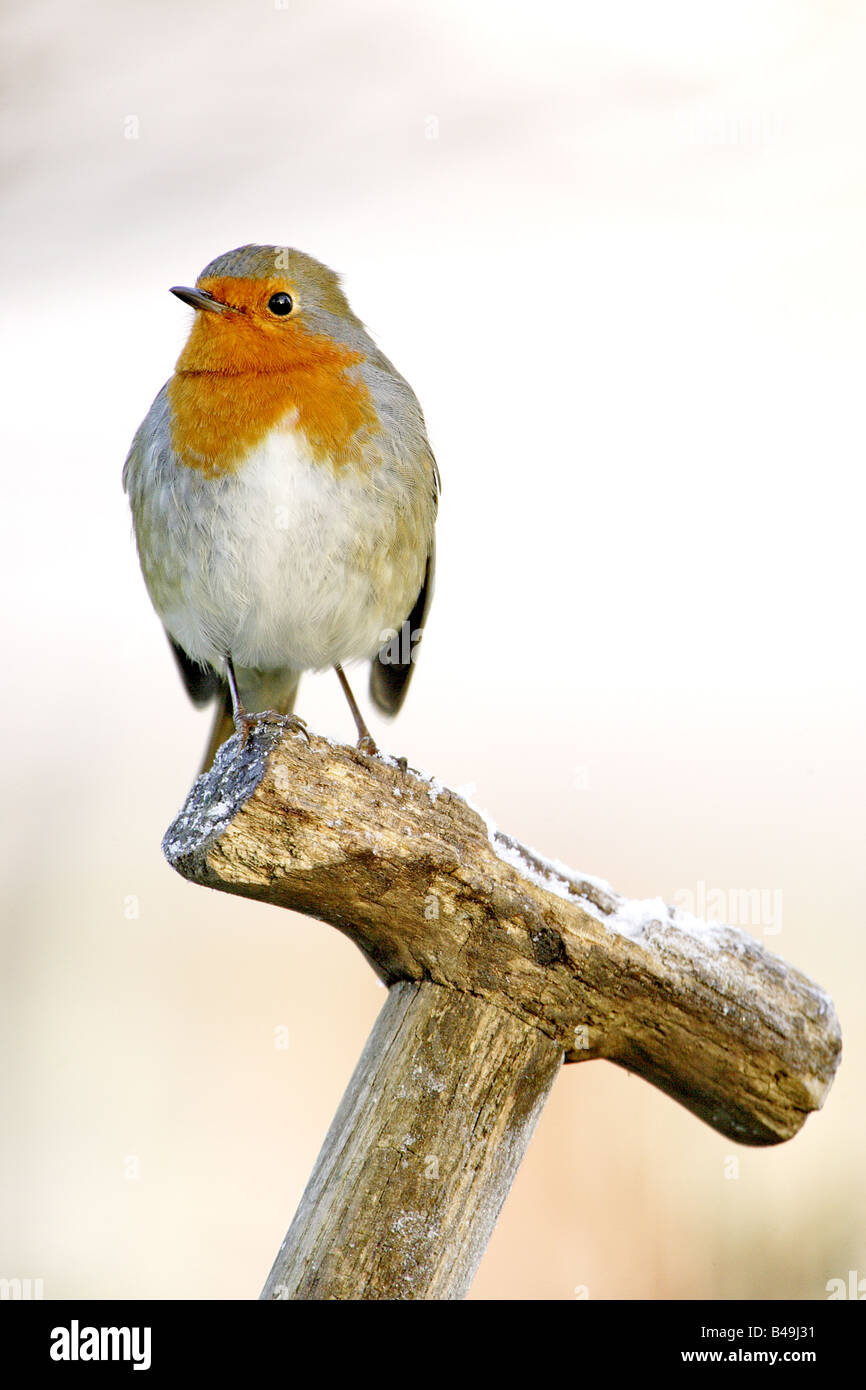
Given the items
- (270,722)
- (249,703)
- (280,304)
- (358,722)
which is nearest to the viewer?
(270,722)

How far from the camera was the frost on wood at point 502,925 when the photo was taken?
6.49 ft

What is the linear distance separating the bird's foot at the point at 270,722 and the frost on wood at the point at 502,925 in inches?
1.7

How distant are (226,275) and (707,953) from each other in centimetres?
163

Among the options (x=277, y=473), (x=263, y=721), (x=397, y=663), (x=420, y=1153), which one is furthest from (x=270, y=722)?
(x=397, y=663)

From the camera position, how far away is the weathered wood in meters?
1.96

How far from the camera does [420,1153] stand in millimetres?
1998

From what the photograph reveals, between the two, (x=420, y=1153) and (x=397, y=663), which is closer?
(x=420, y=1153)

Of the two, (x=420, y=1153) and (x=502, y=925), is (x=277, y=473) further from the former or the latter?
(x=420, y=1153)

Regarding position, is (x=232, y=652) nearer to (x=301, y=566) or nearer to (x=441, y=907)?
(x=301, y=566)

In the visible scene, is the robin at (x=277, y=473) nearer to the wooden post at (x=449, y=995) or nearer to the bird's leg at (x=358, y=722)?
the bird's leg at (x=358, y=722)

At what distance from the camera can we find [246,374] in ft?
8.43

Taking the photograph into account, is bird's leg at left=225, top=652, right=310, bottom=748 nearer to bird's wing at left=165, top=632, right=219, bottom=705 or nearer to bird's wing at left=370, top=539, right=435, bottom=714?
bird's wing at left=165, top=632, right=219, bottom=705

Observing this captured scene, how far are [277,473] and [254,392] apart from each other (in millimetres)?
182

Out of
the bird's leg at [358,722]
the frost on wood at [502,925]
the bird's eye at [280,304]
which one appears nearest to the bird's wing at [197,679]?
the bird's leg at [358,722]
